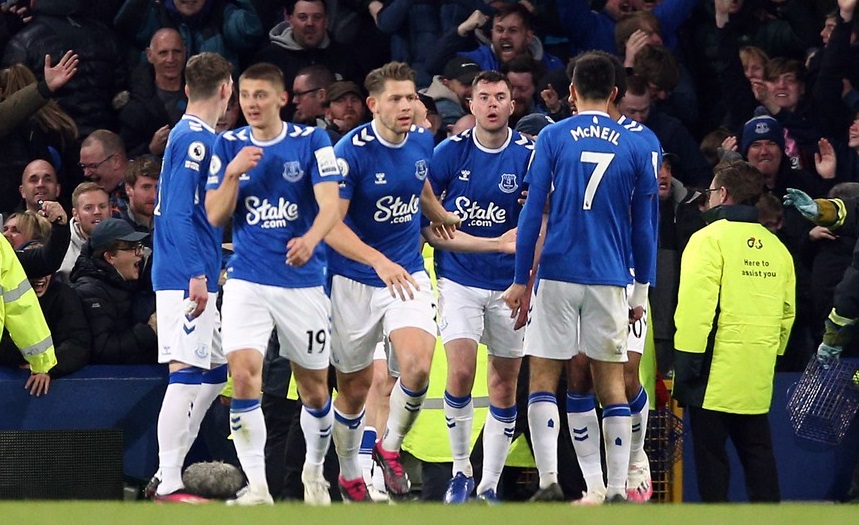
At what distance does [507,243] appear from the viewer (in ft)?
33.4

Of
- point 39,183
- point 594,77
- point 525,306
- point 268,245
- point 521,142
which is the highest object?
point 594,77

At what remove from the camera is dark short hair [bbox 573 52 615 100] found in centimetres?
953

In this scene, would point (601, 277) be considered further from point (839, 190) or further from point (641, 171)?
point (839, 190)

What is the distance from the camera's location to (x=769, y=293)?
436 inches

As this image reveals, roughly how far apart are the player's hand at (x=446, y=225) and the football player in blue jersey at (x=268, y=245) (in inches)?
33.7

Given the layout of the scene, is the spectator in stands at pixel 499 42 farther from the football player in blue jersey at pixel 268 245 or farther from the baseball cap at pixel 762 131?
the football player in blue jersey at pixel 268 245

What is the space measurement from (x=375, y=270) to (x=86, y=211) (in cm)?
306

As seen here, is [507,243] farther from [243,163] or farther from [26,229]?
[26,229]

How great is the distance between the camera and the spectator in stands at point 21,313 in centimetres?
1062

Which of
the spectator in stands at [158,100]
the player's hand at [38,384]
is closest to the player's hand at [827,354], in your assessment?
the player's hand at [38,384]

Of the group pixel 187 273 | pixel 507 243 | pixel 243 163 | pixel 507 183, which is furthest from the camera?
pixel 507 183

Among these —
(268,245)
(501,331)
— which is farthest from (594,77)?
(268,245)

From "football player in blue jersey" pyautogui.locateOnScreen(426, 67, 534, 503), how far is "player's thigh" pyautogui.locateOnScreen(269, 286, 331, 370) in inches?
40.2

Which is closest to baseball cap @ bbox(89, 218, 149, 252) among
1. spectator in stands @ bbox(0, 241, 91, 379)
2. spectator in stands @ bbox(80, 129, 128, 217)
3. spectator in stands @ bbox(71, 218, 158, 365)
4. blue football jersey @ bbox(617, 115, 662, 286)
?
spectator in stands @ bbox(71, 218, 158, 365)
